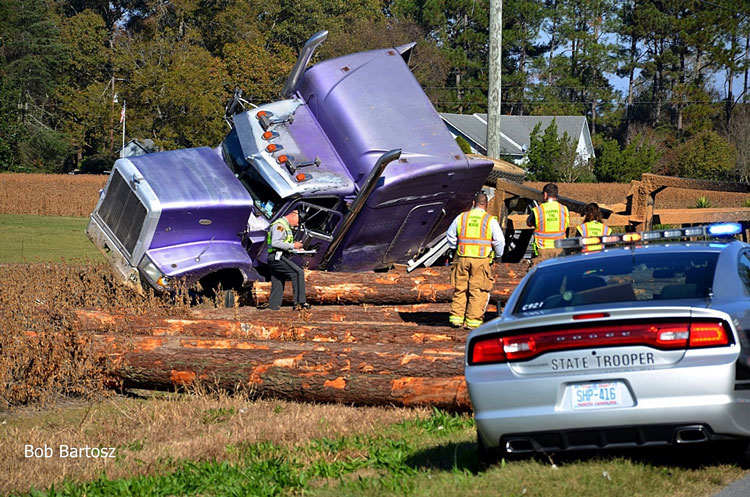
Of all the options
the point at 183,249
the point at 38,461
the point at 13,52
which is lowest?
the point at 38,461

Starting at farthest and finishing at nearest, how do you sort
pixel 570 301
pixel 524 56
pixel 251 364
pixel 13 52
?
pixel 524 56
pixel 13 52
pixel 251 364
pixel 570 301

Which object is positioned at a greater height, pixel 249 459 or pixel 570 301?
pixel 570 301

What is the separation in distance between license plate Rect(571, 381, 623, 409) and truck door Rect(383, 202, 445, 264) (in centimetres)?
871

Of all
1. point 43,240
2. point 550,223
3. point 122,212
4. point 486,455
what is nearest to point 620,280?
point 486,455

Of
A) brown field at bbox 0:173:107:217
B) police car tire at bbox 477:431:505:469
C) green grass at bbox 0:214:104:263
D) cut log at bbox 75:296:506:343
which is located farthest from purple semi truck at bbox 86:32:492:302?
brown field at bbox 0:173:107:217

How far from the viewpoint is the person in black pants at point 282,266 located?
12.6 meters

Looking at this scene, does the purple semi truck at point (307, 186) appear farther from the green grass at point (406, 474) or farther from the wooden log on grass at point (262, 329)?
the green grass at point (406, 474)

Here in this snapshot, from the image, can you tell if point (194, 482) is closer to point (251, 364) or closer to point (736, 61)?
point (251, 364)

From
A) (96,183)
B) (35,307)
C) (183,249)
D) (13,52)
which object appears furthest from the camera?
(13,52)

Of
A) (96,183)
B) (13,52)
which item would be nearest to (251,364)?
(96,183)

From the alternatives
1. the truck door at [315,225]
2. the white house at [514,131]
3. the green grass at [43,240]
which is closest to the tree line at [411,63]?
the white house at [514,131]

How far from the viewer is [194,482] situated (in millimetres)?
6203

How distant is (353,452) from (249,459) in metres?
0.68

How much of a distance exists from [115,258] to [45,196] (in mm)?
29928
